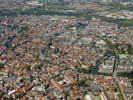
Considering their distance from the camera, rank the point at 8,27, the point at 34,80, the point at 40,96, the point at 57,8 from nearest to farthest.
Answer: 1. the point at 40,96
2. the point at 34,80
3. the point at 8,27
4. the point at 57,8

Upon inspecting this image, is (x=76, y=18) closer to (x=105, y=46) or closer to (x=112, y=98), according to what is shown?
(x=105, y=46)

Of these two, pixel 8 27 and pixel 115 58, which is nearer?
pixel 115 58

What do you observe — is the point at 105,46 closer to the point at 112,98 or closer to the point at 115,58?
the point at 115,58

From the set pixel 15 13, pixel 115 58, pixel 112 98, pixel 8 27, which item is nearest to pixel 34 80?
pixel 112 98

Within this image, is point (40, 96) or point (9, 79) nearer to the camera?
point (40, 96)

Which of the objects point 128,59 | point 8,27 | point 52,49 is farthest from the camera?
point 8,27

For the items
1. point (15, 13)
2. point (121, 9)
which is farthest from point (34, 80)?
point (121, 9)
